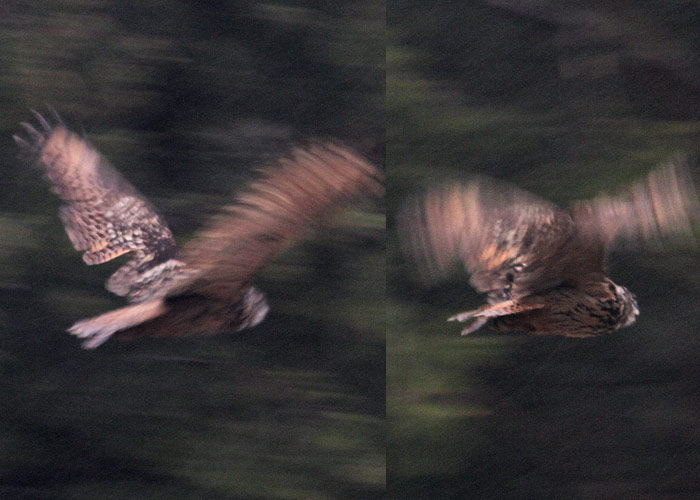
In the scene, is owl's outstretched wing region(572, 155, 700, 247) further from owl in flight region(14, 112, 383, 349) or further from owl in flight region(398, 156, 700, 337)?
owl in flight region(14, 112, 383, 349)

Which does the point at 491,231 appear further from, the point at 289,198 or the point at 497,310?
the point at 289,198

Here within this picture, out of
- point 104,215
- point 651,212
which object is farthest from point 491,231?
point 104,215

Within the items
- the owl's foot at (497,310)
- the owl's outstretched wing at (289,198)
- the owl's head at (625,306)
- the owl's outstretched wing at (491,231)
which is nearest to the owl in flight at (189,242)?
the owl's outstretched wing at (289,198)

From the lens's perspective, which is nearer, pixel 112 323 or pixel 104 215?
pixel 112 323

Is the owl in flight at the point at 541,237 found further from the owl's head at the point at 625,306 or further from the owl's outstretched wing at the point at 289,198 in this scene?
the owl's outstretched wing at the point at 289,198

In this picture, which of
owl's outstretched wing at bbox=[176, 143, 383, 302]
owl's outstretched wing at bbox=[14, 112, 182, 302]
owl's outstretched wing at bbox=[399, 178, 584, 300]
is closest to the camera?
owl's outstretched wing at bbox=[176, 143, 383, 302]

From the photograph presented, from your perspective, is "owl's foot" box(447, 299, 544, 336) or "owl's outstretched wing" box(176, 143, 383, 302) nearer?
"owl's outstretched wing" box(176, 143, 383, 302)

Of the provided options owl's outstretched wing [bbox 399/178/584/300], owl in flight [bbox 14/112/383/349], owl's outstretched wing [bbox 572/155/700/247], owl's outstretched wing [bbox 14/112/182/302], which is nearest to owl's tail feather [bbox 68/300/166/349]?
owl in flight [bbox 14/112/383/349]

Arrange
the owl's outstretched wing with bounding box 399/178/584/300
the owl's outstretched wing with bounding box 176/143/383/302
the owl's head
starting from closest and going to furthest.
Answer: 1. the owl's outstretched wing with bounding box 176/143/383/302
2. the owl's outstretched wing with bounding box 399/178/584/300
3. the owl's head

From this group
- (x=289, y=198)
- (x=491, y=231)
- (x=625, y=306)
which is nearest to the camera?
(x=289, y=198)
